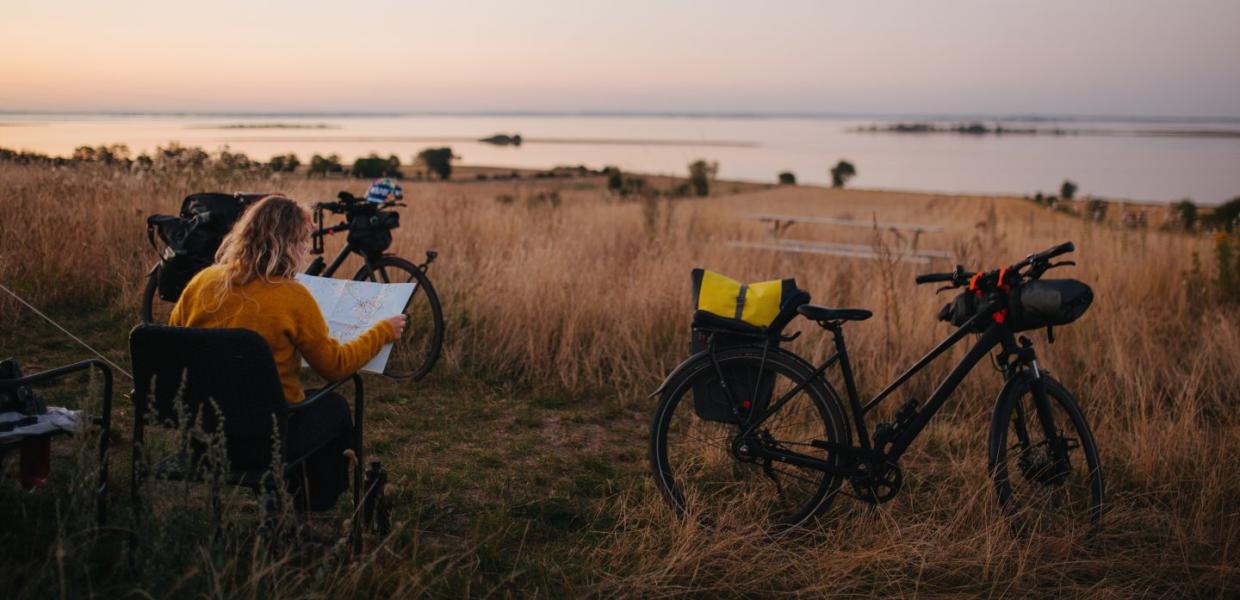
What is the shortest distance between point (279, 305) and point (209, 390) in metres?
0.33

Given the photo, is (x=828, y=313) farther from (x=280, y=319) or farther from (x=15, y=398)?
(x=15, y=398)

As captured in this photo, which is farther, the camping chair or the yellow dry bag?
the yellow dry bag

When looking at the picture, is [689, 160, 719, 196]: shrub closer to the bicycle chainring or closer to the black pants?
the bicycle chainring

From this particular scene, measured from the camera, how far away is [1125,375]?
545cm

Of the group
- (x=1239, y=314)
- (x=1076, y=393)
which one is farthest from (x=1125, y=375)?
(x=1239, y=314)

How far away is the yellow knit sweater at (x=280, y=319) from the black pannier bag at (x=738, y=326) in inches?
49.9

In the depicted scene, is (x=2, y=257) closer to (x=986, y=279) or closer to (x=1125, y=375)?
(x=986, y=279)

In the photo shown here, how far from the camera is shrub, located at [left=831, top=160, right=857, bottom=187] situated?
114 ft

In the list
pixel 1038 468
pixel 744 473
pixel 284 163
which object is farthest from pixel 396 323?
pixel 284 163

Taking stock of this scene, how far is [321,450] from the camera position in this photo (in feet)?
9.94

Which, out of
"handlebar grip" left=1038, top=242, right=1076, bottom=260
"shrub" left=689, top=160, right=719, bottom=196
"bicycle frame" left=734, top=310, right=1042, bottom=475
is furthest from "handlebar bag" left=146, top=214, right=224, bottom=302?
"shrub" left=689, top=160, right=719, bottom=196

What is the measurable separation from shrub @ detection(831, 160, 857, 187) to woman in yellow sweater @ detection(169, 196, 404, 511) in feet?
108

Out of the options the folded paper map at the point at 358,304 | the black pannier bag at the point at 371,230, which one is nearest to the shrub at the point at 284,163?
the black pannier bag at the point at 371,230

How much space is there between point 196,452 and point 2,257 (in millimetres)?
5028
